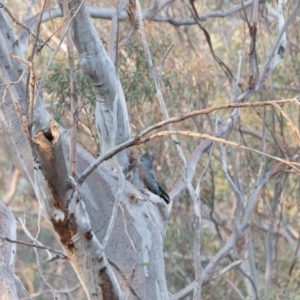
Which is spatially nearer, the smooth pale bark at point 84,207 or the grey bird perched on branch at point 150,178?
the smooth pale bark at point 84,207

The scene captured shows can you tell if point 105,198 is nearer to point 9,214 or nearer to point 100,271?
point 9,214

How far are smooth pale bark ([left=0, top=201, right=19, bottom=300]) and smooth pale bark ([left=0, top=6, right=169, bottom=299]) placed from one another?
0.92 feet

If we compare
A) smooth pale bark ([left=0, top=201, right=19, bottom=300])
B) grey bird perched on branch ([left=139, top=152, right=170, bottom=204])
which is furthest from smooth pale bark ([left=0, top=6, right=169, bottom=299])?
smooth pale bark ([left=0, top=201, right=19, bottom=300])

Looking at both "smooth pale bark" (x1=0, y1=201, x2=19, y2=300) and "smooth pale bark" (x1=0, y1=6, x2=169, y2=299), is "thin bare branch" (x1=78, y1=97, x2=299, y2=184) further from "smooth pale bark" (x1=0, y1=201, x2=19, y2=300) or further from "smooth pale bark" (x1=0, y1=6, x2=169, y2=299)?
"smooth pale bark" (x1=0, y1=201, x2=19, y2=300)

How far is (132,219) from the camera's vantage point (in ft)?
10.8

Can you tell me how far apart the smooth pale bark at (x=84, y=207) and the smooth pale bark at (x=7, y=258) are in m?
0.28

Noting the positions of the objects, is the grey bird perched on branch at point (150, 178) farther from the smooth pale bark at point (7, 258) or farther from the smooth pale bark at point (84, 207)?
the smooth pale bark at point (7, 258)

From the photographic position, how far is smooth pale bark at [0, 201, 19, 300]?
121 inches

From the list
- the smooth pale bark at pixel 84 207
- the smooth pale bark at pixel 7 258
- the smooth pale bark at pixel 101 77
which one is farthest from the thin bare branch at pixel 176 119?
the smooth pale bark at pixel 101 77

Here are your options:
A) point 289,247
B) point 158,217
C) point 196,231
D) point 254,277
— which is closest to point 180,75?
point 254,277

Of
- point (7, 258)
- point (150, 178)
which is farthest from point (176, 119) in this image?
point (150, 178)

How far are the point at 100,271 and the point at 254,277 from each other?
5.01 meters

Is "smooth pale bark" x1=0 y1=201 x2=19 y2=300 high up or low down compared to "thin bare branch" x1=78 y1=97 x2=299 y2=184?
down

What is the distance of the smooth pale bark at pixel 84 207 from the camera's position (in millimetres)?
2031
